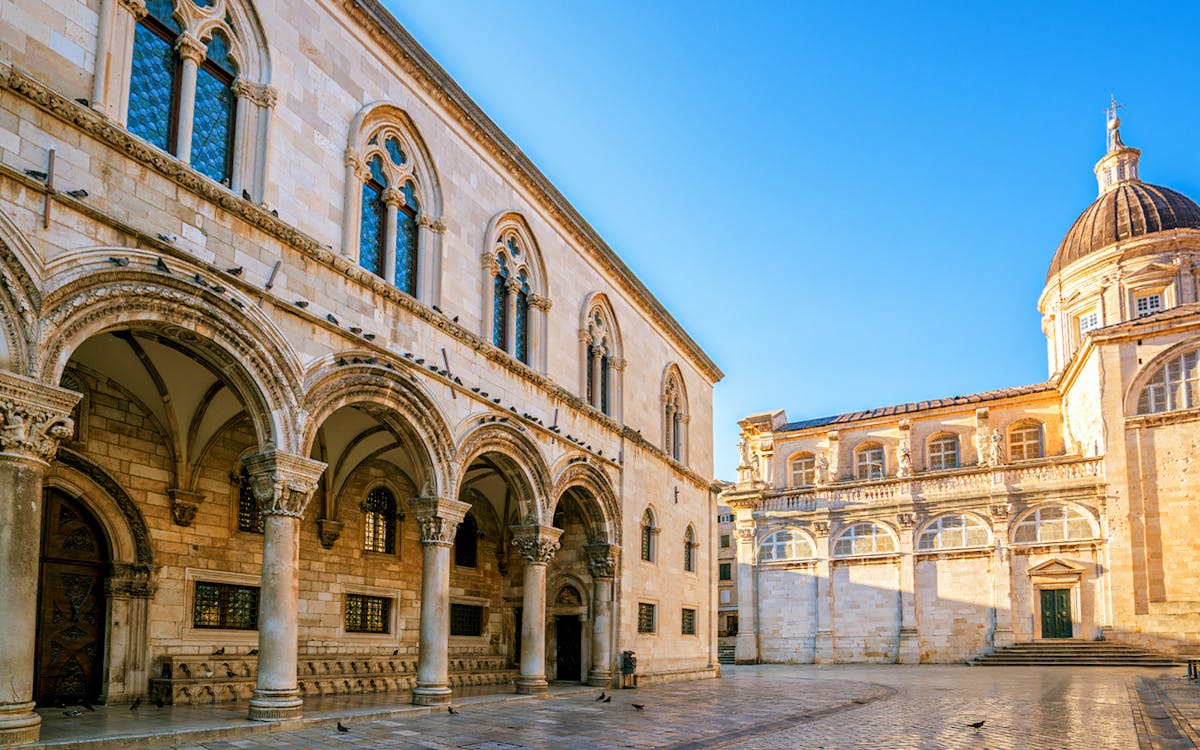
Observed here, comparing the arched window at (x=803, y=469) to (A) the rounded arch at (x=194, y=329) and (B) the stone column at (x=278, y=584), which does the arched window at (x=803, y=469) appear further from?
(A) the rounded arch at (x=194, y=329)

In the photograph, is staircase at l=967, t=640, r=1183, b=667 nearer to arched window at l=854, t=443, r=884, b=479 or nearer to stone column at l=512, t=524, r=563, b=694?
arched window at l=854, t=443, r=884, b=479

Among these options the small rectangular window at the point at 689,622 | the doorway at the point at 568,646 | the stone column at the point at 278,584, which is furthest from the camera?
the small rectangular window at the point at 689,622

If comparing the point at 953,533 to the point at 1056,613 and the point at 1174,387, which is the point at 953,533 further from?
the point at 1174,387

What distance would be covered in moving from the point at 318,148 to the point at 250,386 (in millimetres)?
3830

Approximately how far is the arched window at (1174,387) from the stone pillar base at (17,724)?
35858 millimetres

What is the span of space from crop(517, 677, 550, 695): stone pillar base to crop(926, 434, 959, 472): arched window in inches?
1206

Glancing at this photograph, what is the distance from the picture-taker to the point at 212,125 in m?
12.3

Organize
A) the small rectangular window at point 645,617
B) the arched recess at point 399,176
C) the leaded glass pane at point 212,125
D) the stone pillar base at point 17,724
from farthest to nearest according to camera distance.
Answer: the small rectangular window at point 645,617 < the arched recess at point 399,176 < the leaded glass pane at point 212,125 < the stone pillar base at point 17,724

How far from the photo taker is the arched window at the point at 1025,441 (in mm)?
42375

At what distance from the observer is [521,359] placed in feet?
64.4

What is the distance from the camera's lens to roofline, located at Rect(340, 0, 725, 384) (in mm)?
15031

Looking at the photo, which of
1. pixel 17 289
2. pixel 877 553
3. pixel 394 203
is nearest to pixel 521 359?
pixel 394 203

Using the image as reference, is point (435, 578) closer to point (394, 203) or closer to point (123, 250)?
point (394, 203)

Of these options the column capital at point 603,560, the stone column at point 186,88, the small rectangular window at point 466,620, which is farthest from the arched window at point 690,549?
the stone column at point 186,88
